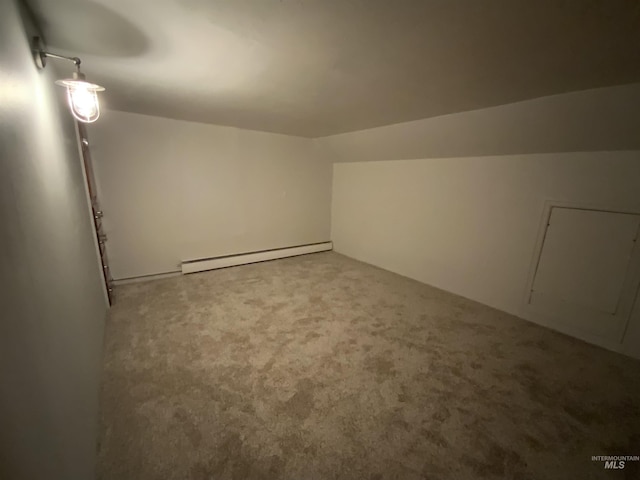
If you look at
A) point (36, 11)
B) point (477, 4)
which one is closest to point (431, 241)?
point (477, 4)

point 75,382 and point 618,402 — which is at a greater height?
point 75,382

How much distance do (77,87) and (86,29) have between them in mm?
280

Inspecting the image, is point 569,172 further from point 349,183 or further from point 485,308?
point 349,183

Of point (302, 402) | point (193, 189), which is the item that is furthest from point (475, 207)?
point (193, 189)

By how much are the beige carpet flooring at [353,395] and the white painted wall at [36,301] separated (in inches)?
15.7

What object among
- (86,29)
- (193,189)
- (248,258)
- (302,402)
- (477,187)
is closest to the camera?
(86,29)

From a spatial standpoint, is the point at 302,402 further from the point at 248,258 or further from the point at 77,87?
the point at 248,258

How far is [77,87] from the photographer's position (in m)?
1.38

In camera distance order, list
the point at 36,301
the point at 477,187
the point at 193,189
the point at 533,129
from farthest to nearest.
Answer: the point at 193,189, the point at 477,187, the point at 533,129, the point at 36,301

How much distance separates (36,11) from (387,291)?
11.0ft

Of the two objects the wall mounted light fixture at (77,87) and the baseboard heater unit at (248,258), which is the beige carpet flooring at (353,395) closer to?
the baseboard heater unit at (248,258)

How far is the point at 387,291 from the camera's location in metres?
3.22

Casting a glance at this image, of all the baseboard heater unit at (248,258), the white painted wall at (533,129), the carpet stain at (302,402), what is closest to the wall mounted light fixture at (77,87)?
the carpet stain at (302,402)

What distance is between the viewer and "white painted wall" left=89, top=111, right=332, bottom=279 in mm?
3072
